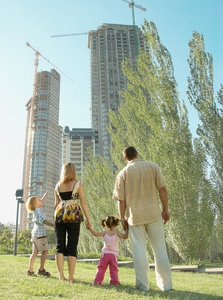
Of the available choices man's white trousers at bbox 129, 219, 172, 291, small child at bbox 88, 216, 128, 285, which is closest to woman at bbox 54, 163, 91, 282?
small child at bbox 88, 216, 128, 285

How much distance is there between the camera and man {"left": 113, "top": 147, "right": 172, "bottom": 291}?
296 cm

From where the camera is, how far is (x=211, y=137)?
1180 cm

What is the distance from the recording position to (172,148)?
1062 cm

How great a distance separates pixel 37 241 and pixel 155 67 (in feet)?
34.6

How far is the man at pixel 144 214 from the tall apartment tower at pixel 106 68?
70.8 m

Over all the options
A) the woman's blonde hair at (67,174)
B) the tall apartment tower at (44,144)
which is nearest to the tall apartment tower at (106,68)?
the tall apartment tower at (44,144)

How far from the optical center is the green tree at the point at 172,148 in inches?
377

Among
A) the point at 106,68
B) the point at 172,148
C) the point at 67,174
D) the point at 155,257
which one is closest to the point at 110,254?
the point at 155,257

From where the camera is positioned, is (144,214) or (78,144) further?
(78,144)

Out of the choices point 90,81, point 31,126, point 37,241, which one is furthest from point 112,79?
point 37,241

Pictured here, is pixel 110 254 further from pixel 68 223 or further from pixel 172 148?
pixel 172 148

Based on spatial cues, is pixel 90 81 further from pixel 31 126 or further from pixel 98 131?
pixel 31 126

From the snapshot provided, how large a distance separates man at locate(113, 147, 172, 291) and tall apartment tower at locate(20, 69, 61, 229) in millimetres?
95804

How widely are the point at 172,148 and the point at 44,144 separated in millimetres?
98430
